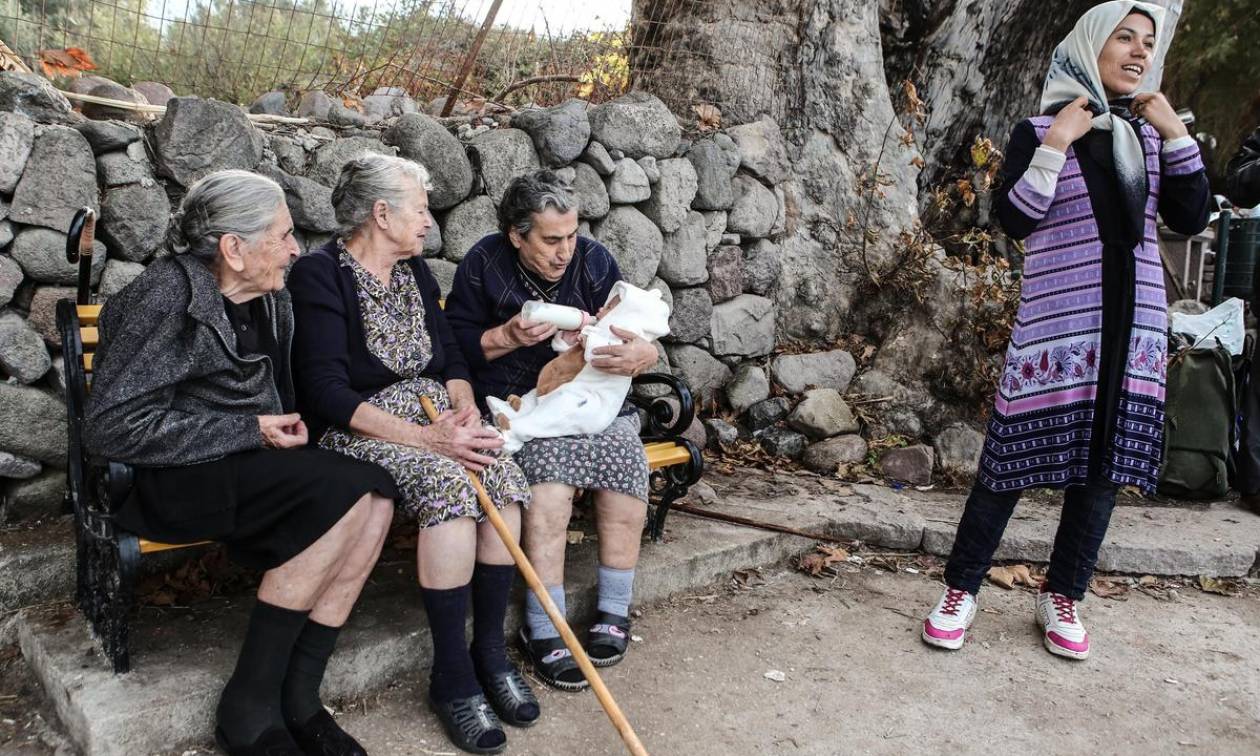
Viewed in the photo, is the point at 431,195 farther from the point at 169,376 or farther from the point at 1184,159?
the point at 1184,159

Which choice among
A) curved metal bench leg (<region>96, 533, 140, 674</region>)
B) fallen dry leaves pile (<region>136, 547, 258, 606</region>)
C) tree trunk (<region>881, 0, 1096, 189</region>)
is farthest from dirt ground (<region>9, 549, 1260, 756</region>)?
tree trunk (<region>881, 0, 1096, 189</region>)

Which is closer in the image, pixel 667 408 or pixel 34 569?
pixel 34 569

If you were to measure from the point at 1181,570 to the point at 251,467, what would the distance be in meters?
3.68

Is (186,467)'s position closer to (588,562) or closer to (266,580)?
(266,580)

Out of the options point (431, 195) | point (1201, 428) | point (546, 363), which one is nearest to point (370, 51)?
point (431, 195)

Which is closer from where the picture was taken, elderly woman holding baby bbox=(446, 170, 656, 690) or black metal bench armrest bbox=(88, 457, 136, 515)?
black metal bench armrest bbox=(88, 457, 136, 515)

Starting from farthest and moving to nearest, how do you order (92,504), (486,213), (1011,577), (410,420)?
(486,213) → (1011,577) → (410,420) → (92,504)

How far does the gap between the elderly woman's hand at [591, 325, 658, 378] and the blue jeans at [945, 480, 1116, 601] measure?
1.19 m

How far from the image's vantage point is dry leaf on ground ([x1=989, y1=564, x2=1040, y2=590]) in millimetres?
3906

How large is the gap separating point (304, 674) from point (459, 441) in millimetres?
724

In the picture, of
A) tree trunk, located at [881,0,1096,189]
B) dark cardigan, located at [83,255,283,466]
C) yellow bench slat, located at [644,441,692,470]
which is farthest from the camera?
tree trunk, located at [881,0,1096,189]

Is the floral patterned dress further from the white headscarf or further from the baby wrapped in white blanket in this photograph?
the white headscarf

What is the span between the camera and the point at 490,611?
275 centimetres

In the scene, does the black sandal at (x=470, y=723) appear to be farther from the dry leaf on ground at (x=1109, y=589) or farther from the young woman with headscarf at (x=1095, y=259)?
the dry leaf on ground at (x=1109, y=589)
